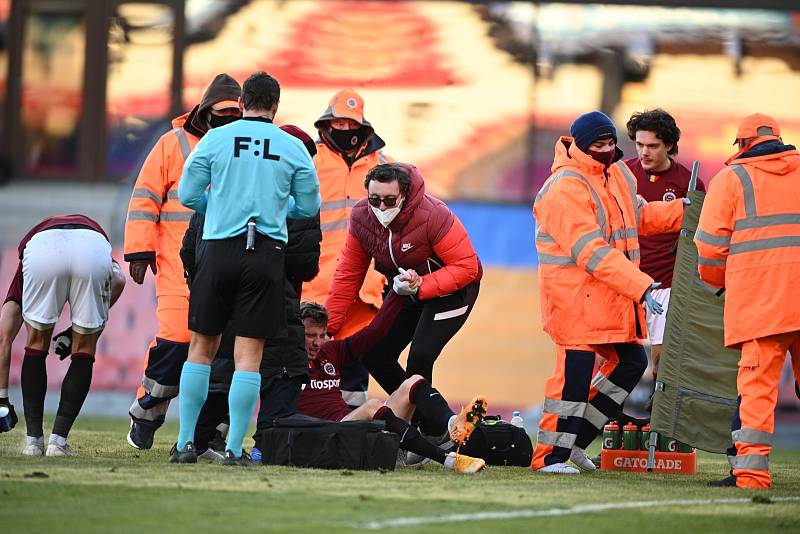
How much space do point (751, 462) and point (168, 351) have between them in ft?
10.8

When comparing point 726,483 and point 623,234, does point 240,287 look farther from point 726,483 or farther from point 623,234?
point 726,483

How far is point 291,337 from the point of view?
9.30 m

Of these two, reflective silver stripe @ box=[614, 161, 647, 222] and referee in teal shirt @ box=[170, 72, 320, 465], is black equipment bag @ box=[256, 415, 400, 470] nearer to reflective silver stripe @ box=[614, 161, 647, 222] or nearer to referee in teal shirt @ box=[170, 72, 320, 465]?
referee in teal shirt @ box=[170, 72, 320, 465]

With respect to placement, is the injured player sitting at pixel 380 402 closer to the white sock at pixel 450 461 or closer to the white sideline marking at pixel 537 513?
the white sock at pixel 450 461

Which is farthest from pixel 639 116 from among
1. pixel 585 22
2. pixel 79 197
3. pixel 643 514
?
pixel 79 197

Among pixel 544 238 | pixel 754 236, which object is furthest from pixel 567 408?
pixel 754 236

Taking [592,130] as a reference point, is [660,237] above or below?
below

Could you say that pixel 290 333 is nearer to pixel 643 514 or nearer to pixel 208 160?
pixel 208 160

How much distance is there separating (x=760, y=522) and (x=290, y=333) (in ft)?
10.0

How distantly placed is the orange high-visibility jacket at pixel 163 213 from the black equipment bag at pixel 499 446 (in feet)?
5.99

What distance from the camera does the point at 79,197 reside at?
16.9m

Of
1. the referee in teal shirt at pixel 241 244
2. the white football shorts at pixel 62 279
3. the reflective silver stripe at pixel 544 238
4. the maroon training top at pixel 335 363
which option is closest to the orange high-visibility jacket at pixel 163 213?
the white football shorts at pixel 62 279

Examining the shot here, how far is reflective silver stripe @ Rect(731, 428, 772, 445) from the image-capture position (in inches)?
335

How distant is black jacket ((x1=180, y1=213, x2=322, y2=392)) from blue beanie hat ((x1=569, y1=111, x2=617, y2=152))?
1.45 metres
